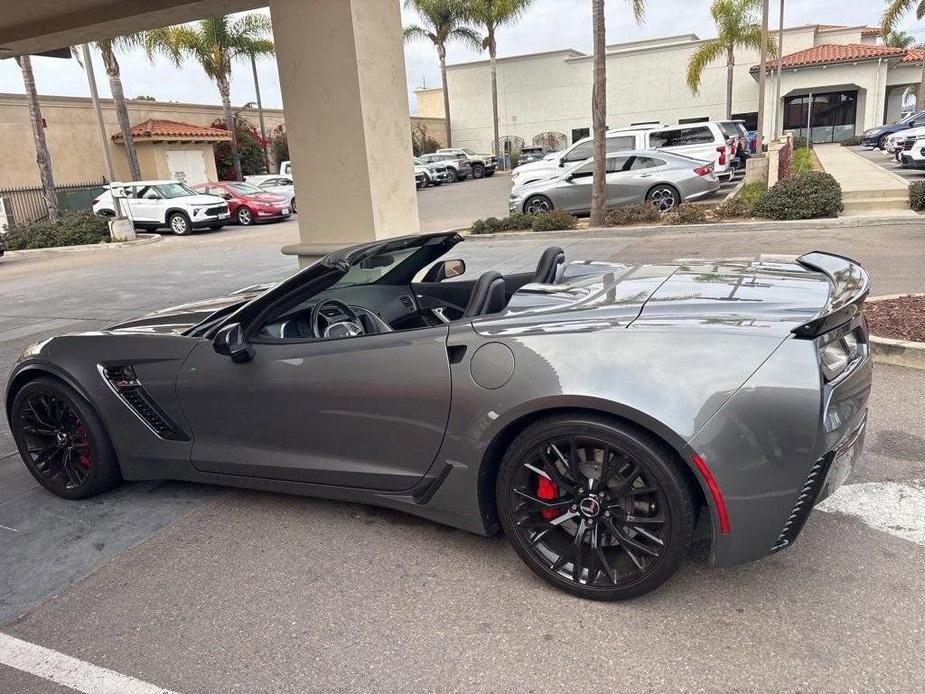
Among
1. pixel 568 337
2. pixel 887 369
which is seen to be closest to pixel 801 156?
pixel 887 369

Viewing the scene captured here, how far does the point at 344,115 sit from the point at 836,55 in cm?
3581

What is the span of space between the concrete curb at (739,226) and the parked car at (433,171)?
1956cm

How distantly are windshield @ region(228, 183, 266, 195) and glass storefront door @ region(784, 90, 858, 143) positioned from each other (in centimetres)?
2787

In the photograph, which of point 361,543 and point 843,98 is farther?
point 843,98

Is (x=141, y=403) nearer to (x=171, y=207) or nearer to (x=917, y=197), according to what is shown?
(x=917, y=197)

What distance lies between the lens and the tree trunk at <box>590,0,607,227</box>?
14242 mm

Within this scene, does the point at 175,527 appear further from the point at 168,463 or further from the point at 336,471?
the point at 336,471

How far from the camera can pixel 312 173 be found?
7266 mm

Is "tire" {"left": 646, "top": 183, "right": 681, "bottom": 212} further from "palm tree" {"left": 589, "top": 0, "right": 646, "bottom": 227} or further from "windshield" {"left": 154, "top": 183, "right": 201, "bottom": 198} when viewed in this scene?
"windshield" {"left": 154, "top": 183, "right": 201, "bottom": 198}

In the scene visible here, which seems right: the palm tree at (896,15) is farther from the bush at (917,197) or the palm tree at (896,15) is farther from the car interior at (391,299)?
the car interior at (391,299)

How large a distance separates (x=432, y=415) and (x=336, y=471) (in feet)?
2.10

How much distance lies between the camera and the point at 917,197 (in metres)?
12.6

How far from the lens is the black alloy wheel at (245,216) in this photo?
23.9 m

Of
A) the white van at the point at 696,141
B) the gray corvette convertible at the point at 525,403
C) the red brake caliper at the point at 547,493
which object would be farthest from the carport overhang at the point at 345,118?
the white van at the point at 696,141
